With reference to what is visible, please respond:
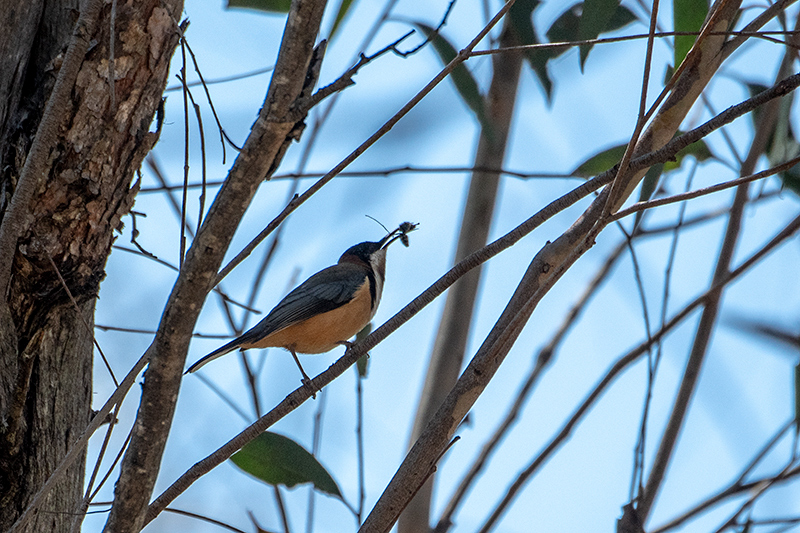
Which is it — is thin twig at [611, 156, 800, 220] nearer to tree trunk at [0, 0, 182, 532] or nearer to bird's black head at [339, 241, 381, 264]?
tree trunk at [0, 0, 182, 532]

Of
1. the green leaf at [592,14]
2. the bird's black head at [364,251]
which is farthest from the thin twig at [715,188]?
the bird's black head at [364,251]

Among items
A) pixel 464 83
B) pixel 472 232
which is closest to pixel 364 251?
pixel 472 232

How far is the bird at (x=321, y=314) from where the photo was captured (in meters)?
3.18

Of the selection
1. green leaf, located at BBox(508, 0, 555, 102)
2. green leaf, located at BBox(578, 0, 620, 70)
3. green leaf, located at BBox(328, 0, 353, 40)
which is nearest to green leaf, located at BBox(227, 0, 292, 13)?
green leaf, located at BBox(328, 0, 353, 40)

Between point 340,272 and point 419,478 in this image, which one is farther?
point 340,272

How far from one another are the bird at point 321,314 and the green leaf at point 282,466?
0.91 m

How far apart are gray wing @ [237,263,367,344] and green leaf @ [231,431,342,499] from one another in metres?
0.82

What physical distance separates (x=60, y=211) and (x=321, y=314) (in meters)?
1.65

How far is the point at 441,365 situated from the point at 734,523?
133 centimetres

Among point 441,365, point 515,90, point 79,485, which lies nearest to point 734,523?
point 441,365

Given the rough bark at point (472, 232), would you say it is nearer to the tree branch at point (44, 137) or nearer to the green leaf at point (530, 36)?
the green leaf at point (530, 36)

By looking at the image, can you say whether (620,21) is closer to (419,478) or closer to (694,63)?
(694,63)

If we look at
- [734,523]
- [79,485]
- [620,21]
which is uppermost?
[620,21]

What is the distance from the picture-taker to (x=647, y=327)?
187cm
